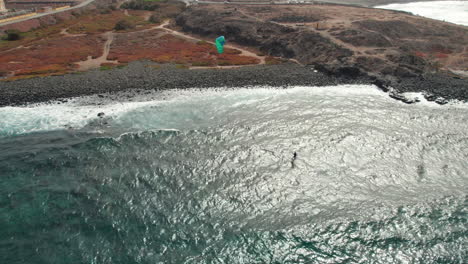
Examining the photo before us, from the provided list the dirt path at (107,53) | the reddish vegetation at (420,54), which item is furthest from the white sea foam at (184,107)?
the reddish vegetation at (420,54)

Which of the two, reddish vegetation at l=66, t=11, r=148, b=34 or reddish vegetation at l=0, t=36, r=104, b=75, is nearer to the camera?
reddish vegetation at l=0, t=36, r=104, b=75

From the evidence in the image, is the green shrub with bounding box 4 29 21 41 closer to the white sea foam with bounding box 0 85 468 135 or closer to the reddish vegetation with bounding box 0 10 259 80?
the reddish vegetation with bounding box 0 10 259 80

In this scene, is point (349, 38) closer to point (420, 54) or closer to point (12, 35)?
point (420, 54)

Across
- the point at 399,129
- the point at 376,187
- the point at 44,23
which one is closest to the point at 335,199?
the point at 376,187

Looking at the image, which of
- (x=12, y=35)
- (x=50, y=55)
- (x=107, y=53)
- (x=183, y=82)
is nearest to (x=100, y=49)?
(x=107, y=53)

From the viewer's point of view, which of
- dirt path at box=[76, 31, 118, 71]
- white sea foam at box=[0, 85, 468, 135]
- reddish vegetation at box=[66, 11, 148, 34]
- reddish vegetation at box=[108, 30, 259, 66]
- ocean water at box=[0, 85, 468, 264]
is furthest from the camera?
reddish vegetation at box=[66, 11, 148, 34]

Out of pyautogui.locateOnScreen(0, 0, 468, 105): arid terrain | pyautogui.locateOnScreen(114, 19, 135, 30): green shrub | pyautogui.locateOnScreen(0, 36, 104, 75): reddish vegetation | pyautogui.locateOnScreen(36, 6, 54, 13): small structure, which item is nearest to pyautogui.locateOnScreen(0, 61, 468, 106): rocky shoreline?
pyautogui.locateOnScreen(0, 0, 468, 105): arid terrain
